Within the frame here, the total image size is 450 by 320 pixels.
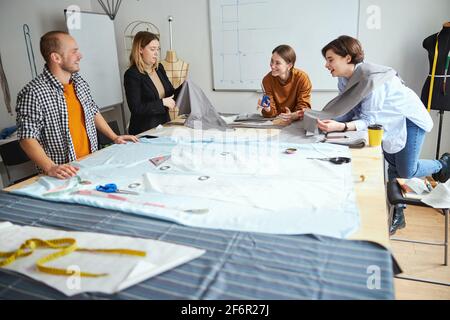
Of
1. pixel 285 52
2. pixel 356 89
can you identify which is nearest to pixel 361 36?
pixel 285 52

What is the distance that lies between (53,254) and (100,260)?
0.13m

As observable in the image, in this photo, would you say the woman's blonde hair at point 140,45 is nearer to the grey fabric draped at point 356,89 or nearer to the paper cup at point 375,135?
the grey fabric draped at point 356,89

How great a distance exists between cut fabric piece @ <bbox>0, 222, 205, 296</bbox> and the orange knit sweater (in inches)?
75.4

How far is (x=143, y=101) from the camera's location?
2.78m

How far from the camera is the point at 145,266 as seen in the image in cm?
91

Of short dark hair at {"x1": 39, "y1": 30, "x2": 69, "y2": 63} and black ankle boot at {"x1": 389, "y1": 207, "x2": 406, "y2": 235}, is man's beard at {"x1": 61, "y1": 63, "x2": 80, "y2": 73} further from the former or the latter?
black ankle boot at {"x1": 389, "y1": 207, "x2": 406, "y2": 235}

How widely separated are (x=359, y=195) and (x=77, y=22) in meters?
3.35

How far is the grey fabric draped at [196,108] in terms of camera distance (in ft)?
8.25

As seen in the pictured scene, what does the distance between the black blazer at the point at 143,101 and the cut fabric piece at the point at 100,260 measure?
63.4 inches

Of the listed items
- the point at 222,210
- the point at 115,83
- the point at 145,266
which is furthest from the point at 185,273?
the point at 115,83

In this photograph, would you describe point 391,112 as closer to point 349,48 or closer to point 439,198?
point 349,48

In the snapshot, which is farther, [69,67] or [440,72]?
[440,72]

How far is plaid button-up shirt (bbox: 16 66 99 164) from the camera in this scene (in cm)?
183
